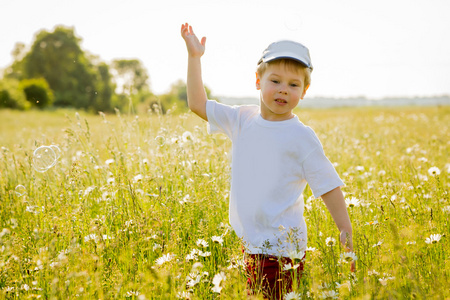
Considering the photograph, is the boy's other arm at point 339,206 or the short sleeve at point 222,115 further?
the short sleeve at point 222,115

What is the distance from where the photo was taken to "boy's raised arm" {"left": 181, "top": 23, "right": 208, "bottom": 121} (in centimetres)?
276

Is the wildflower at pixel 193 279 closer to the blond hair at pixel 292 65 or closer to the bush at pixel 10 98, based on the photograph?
the blond hair at pixel 292 65

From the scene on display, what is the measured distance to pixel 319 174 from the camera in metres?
2.38

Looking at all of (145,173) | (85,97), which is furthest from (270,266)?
(85,97)

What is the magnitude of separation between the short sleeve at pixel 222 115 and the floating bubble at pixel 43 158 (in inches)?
69.0

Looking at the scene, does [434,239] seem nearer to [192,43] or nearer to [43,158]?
[192,43]

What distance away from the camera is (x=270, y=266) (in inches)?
96.5

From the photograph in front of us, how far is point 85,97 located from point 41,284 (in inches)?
2199

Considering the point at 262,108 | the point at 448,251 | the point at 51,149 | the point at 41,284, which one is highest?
the point at 262,108

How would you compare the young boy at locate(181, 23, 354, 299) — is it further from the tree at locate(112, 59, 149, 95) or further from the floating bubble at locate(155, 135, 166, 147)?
the tree at locate(112, 59, 149, 95)

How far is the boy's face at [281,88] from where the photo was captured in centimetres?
245

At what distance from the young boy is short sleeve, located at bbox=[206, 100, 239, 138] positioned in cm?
19

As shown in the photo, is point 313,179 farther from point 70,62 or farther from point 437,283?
point 70,62

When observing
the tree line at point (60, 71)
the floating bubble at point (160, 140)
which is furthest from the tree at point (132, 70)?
the floating bubble at point (160, 140)
